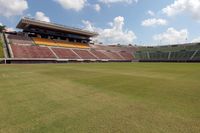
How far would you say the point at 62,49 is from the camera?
75562 mm

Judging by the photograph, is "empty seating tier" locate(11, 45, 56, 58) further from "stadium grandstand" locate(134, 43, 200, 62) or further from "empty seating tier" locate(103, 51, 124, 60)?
"stadium grandstand" locate(134, 43, 200, 62)

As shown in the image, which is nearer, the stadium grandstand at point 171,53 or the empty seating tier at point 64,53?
the empty seating tier at point 64,53

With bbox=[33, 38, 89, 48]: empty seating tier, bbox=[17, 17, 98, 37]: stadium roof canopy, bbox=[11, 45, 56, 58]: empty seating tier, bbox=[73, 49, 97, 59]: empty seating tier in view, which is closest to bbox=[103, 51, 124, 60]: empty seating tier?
bbox=[73, 49, 97, 59]: empty seating tier

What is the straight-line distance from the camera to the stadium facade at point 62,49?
6059cm

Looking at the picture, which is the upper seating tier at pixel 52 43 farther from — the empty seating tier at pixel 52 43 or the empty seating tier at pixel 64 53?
the empty seating tier at pixel 64 53

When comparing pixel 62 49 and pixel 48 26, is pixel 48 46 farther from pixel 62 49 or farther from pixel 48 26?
pixel 48 26

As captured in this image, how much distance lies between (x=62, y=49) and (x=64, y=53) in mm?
4488

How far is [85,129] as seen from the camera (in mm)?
5016

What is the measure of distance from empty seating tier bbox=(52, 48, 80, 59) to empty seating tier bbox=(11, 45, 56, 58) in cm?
312

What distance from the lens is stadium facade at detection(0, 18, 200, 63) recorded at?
60.6 m

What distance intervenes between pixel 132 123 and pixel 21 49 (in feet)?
211

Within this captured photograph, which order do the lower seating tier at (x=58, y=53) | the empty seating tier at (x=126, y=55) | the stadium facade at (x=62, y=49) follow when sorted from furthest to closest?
the empty seating tier at (x=126, y=55)
the stadium facade at (x=62, y=49)
the lower seating tier at (x=58, y=53)

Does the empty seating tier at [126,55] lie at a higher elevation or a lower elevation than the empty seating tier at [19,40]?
lower

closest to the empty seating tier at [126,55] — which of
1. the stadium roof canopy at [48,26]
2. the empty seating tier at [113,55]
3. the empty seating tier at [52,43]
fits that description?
the empty seating tier at [113,55]
